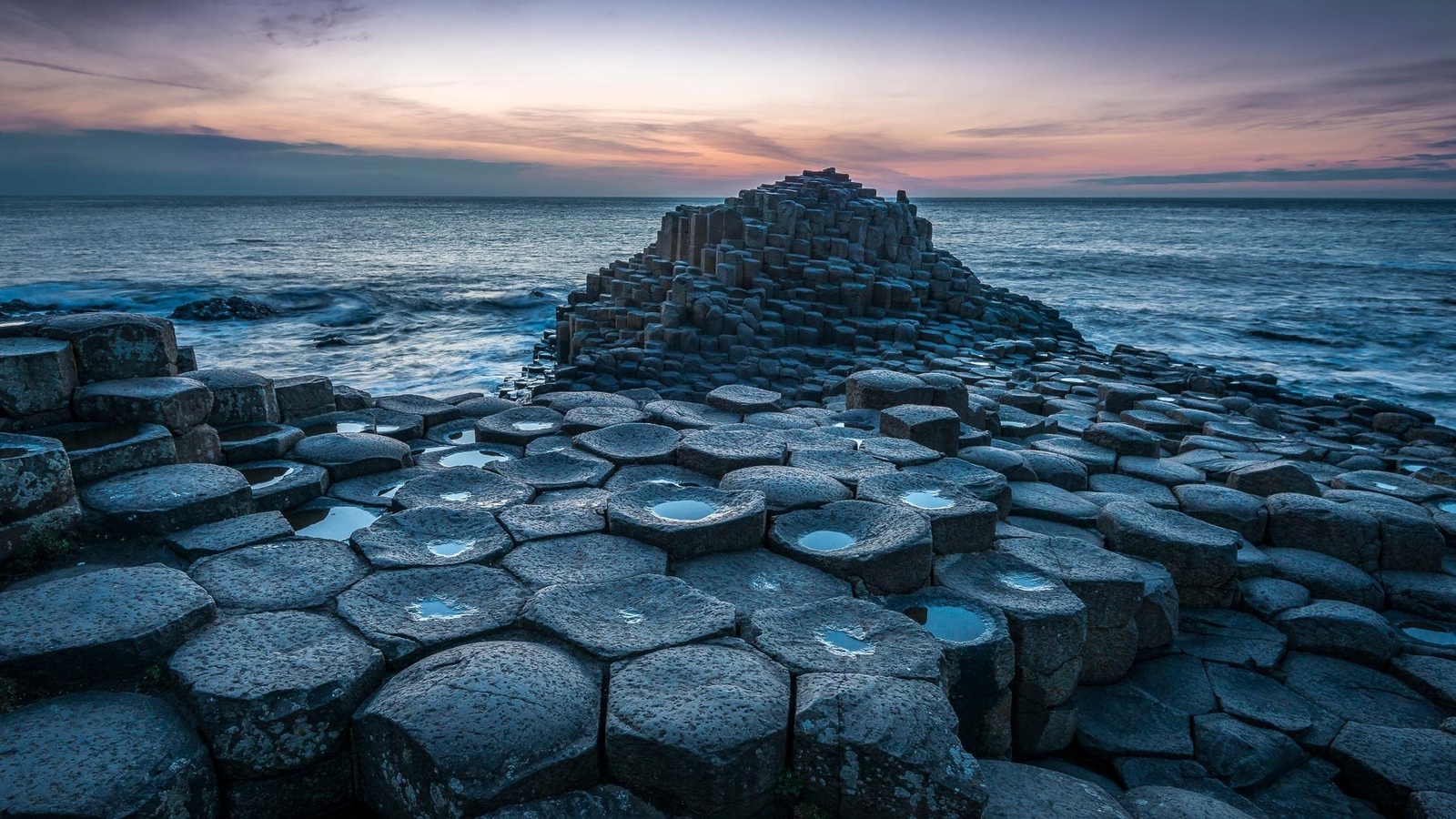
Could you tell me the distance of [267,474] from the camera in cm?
484

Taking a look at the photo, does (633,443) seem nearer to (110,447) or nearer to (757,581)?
(757,581)

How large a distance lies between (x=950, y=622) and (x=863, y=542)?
1.97ft

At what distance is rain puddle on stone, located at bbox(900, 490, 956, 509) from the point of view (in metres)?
4.41

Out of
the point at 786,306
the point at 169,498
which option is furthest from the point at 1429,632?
the point at 786,306

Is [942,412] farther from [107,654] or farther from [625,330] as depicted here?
[625,330]

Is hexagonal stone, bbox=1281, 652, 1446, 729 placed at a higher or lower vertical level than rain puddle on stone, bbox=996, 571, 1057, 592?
lower

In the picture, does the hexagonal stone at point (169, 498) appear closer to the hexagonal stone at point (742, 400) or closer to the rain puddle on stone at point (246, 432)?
the rain puddle on stone at point (246, 432)

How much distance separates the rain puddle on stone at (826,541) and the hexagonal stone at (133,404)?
3.76 metres

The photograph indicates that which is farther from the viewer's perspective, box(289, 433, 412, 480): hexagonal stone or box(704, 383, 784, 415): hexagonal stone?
box(704, 383, 784, 415): hexagonal stone

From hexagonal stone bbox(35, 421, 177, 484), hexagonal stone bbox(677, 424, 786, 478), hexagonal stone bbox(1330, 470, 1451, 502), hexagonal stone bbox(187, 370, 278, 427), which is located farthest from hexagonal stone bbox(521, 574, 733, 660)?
hexagonal stone bbox(1330, 470, 1451, 502)

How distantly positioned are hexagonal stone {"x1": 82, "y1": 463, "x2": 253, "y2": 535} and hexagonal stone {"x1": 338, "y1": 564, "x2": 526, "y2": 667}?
1.19m

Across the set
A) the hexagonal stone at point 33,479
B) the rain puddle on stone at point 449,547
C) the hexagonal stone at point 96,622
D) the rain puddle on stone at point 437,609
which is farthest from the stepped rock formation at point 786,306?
the hexagonal stone at point 96,622

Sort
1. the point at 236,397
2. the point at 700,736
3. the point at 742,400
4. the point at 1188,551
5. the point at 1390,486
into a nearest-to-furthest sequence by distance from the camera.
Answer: the point at 700,736 → the point at 1188,551 → the point at 236,397 → the point at 1390,486 → the point at 742,400

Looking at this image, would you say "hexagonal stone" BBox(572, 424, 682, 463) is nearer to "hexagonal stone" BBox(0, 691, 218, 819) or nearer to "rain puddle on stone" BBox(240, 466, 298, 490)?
"rain puddle on stone" BBox(240, 466, 298, 490)
